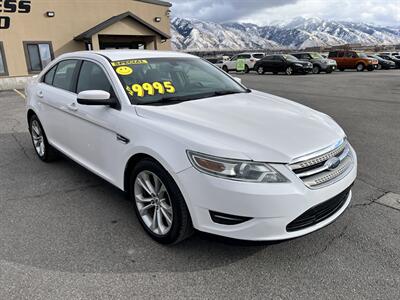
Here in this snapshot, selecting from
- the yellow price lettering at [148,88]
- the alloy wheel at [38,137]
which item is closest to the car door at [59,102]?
the alloy wheel at [38,137]

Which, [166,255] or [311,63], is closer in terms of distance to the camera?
[166,255]

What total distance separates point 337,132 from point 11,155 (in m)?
5.15

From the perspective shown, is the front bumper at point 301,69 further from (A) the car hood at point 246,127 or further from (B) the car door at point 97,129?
(B) the car door at point 97,129

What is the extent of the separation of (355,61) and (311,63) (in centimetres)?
529

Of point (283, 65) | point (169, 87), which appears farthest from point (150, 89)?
point (283, 65)

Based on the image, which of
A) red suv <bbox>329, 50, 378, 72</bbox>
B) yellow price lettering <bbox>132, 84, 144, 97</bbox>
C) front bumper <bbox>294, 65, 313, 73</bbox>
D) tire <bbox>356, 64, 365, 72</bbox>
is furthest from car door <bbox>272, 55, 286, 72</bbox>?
yellow price lettering <bbox>132, 84, 144, 97</bbox>

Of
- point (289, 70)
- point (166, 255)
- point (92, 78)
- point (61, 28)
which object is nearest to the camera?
point (166, 255)

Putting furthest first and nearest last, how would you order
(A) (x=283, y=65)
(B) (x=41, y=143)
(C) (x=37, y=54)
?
(A) (x=283, y=65)
(C) (x=37, y=54)
(B) (x=41, y=143)

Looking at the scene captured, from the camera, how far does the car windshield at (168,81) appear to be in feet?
11.0

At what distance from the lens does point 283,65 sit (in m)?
25.3

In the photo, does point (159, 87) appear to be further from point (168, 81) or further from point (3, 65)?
point (3, 65)

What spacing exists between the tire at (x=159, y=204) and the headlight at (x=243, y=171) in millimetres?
397

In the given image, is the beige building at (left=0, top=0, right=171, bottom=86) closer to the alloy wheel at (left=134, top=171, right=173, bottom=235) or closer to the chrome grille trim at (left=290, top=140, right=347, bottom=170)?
the alloy wheel at (left=134, top=171, right=173, bottom=235)

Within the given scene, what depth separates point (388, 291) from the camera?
240 centimetres
